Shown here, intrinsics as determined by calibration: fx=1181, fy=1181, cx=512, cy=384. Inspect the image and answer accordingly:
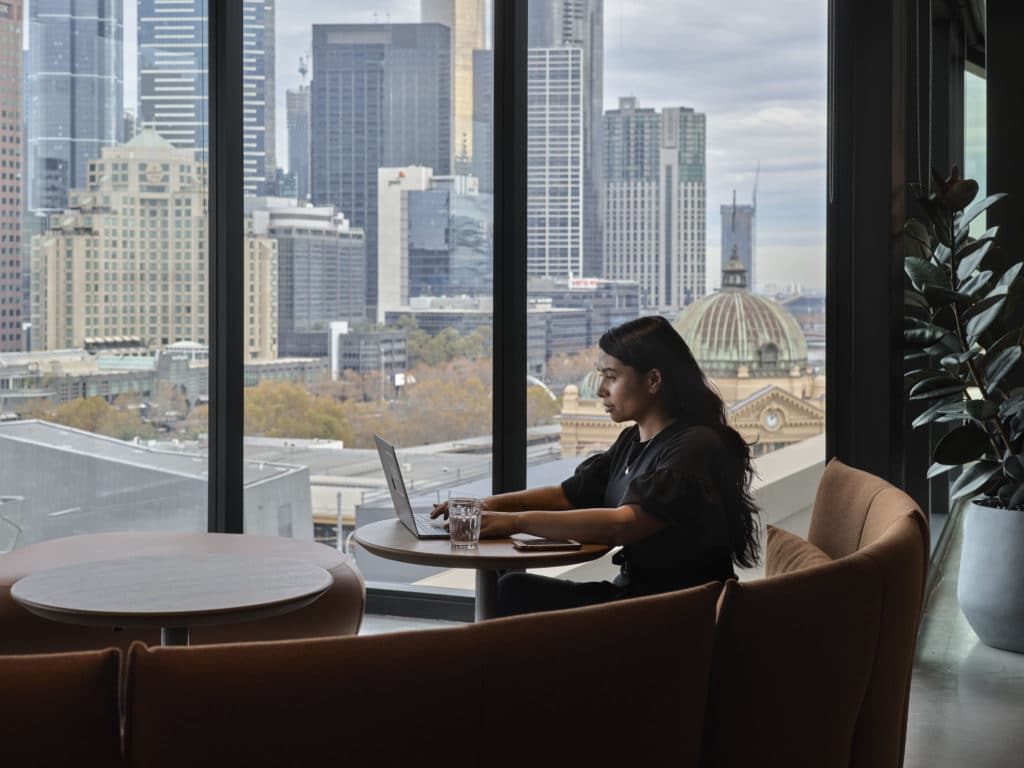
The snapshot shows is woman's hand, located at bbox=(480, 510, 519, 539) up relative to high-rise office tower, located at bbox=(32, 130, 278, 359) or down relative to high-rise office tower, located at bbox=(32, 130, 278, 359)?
down

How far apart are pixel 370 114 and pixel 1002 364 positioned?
2471 mm

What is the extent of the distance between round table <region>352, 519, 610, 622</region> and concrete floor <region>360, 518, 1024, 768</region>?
565 mm

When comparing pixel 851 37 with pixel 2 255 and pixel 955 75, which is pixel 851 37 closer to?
pixel 955 75

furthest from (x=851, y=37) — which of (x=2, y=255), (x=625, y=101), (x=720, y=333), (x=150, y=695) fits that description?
(x=150, y=695)

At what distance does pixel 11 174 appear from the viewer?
403 centimetres

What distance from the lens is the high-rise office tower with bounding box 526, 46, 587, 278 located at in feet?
14.6

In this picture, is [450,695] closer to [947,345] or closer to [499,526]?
[499,526]

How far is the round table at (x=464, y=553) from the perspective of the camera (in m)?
2.63

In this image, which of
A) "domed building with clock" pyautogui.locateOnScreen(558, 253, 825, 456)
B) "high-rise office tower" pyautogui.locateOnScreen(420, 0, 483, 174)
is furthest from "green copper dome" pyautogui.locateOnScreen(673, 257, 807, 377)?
"high-rise office tower" pyautogui.locateOnScreen(420, 0, 483, 174)

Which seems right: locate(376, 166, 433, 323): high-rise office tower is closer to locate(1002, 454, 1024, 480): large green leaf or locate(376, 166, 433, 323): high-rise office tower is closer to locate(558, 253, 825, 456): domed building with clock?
locate(558, 253, 825, 456): domed building with clock

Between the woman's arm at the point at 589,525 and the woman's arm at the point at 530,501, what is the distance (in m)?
0.34

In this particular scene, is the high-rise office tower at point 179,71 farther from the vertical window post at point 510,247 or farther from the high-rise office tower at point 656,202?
the high-rise office tower at point 656,202

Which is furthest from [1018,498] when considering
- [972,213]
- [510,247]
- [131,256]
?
[131,256]

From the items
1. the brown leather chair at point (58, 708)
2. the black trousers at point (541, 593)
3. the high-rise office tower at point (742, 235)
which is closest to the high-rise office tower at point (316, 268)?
the high-rise office tower at point (742, 235)
